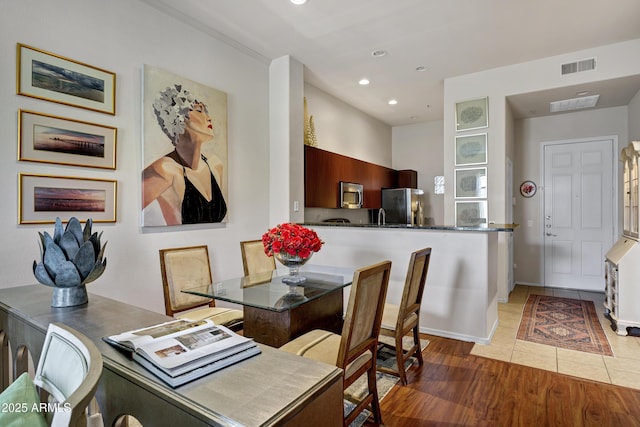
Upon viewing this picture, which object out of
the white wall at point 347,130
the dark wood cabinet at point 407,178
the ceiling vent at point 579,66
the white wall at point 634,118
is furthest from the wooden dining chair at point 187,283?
the white wall at point 634,118

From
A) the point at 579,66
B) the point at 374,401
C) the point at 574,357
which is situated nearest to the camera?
the point at 374,401

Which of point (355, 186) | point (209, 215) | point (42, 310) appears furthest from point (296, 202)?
point (42, 310)

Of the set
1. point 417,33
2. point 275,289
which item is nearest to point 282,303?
point 275,289

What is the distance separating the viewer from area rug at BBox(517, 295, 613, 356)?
3.18 meters

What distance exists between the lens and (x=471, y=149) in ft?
15.0

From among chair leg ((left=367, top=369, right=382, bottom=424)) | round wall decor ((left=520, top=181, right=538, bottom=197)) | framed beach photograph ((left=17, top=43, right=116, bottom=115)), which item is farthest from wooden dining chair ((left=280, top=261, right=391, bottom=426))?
round wall decor ((left=520, top=181, right=538, bottom=197))

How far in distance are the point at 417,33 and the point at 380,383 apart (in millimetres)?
3240

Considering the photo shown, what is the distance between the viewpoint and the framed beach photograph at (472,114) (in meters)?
4.46

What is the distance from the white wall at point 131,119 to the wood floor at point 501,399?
7.12 feet

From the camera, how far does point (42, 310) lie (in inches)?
61.1

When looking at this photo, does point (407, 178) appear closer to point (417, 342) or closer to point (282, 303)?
point (417, 342)

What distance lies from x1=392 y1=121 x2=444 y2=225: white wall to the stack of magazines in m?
6.25

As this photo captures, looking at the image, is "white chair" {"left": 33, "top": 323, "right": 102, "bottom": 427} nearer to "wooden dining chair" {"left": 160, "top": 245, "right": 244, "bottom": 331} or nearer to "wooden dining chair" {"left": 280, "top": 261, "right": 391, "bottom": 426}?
"wooden dining chair" {"left": 280, "top": 261, "right": 391, "bottom": 426}

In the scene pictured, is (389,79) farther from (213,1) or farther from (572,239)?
(572,239)
